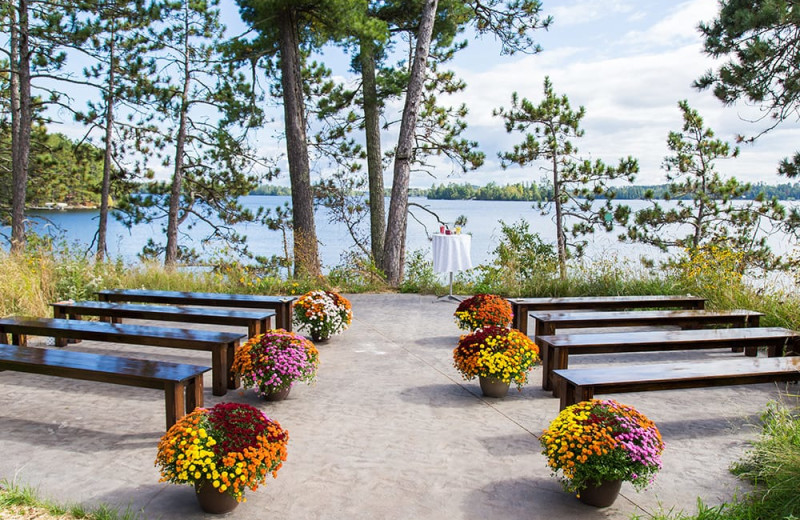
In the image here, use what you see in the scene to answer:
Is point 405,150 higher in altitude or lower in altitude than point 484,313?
higher

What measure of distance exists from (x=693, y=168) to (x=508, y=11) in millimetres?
5666

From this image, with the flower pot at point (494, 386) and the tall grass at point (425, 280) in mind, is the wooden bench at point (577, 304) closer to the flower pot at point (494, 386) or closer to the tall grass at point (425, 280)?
the tall grass at point (425, 280)

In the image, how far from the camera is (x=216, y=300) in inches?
218

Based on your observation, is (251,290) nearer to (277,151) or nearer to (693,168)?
(277,151)

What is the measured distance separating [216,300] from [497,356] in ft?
10.2

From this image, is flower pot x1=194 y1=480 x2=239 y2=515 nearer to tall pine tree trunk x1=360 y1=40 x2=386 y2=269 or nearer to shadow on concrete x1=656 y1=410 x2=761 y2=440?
shadow on concrete x1=656 y1=410 x2=761 y2=440

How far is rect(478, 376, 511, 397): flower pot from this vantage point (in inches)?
149

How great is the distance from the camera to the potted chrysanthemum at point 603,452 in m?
2.27

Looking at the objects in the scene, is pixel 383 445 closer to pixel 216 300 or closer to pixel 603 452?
pixel 603 452

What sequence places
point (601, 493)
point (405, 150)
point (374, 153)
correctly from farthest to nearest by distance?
point (374, 153) → point (405, 150) → point (601, 493)

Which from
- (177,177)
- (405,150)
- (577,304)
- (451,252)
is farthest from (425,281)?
(177,177)

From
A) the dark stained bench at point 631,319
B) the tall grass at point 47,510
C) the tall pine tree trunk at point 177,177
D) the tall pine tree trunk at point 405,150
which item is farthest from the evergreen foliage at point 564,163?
the tall grass at point 47,510

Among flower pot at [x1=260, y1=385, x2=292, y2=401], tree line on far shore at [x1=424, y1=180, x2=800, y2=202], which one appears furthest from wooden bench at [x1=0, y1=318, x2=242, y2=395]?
tree line on far shore at [x1=424, y1=180, x2=800, y2=202]

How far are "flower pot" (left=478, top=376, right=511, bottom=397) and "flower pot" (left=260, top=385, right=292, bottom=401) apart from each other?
134 centimetres
